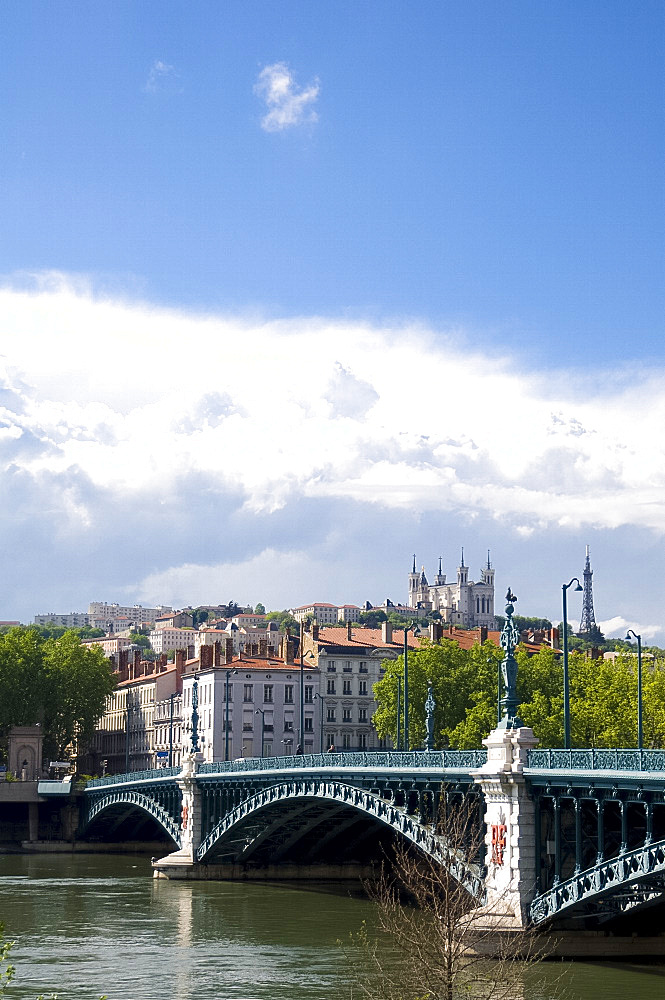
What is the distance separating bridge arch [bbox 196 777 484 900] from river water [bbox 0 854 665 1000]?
212cm

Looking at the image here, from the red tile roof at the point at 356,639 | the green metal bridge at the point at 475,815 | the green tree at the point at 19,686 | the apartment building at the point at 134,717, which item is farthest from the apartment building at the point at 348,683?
the green metal bridge at the point at 475,815

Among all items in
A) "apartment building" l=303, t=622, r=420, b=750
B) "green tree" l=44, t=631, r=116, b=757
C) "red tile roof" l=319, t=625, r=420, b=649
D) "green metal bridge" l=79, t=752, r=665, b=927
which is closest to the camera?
"green metal bridge" l=79, t=752, r=665, b=927

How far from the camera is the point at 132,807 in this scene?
103 metres

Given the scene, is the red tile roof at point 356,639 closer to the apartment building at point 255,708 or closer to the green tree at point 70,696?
the apartment building at point 255,708

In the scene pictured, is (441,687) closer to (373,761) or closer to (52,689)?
(52,689)

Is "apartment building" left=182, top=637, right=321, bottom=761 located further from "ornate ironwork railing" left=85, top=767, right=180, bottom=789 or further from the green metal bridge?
the green metal bridge

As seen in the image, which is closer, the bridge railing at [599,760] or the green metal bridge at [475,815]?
the bridge railing at [599,760]

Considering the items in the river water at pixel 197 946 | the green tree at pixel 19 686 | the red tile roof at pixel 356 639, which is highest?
the red tile roof at pixel 356 639

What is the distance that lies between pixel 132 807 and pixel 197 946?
5358 cm

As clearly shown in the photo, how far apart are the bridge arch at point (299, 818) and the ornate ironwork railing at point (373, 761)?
1016mm

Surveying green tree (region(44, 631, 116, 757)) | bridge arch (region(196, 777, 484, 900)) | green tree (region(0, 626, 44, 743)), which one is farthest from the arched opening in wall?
bridge arch (region(196, 777, 484, 900))

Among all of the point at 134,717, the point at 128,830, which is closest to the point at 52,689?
the point at 134,717

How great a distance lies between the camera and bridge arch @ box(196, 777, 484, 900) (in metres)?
54.6

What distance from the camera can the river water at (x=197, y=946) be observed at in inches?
1623
